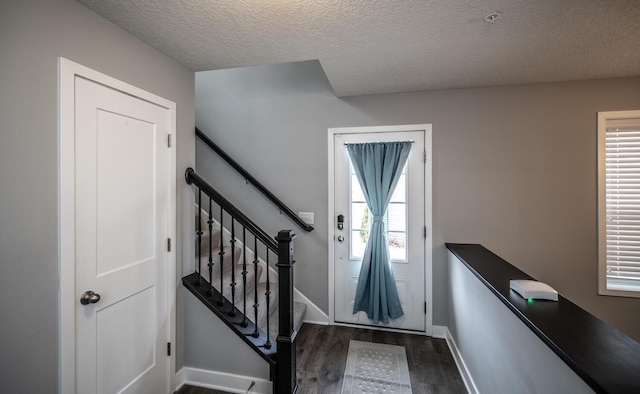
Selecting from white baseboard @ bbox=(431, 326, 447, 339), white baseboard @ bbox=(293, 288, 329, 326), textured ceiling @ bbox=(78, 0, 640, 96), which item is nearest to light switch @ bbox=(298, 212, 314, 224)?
white baseboard @ bbox=(293, 288, 329, 326)

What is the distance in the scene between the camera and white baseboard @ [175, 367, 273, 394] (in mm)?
1796

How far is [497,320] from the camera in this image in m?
1.44

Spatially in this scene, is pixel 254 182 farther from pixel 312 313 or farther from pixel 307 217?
pixel 312 313

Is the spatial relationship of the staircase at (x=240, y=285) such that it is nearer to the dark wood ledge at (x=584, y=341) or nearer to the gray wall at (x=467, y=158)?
the gray wall at (x=467, y=158)

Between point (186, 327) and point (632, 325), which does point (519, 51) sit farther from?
point (186, 327)

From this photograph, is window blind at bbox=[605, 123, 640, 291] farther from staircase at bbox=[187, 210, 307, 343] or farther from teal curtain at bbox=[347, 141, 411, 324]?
staircase at bbox=[187, 210, 307, 343]

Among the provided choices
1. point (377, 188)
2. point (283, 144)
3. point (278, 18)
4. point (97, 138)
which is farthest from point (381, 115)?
point (97, 138)

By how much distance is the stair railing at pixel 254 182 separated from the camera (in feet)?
8.87

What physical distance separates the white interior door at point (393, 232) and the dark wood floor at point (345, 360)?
0.16 m

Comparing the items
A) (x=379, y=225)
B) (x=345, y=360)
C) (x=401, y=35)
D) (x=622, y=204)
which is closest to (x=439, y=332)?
(x=345, y=360)

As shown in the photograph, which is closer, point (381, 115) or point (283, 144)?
point (381, 115)

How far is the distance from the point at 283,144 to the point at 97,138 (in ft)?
5.51

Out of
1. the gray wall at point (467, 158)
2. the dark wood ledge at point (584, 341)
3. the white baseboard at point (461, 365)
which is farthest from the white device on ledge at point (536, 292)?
the gray wall at point (467, 158)

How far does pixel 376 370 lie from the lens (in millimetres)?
2045
